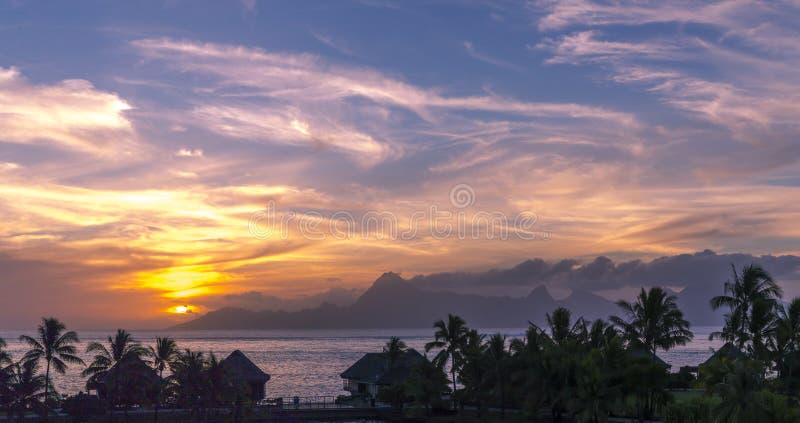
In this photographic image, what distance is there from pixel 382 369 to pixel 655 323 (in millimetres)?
30326

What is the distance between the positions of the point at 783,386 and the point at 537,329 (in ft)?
61.1

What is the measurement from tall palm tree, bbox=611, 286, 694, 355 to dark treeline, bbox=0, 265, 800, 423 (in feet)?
0.25

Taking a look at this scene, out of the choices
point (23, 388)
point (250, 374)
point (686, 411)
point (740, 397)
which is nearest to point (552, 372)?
point (686, 411)

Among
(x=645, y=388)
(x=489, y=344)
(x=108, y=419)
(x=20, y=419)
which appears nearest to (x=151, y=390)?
(x=108, y=419)

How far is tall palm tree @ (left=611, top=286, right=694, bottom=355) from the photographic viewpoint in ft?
187

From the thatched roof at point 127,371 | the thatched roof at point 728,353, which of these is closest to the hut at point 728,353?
the thatched roof at point 728,353

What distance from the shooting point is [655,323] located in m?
57.3

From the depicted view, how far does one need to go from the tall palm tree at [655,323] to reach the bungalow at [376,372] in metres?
23.6

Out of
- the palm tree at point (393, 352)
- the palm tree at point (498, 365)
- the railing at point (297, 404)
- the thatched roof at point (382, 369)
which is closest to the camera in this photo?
the palm tree at point (498, 365)

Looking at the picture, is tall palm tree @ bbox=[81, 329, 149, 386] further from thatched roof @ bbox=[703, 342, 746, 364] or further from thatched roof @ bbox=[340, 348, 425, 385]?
thatched roof @ bbox=[703, 342, 746, 364]

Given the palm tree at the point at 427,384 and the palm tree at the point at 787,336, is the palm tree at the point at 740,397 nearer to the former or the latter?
the palm tree at the point at 787,336

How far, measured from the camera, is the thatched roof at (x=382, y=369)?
74.8m

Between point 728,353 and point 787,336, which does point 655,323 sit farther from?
point 787,336

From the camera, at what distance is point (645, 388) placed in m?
49.2
